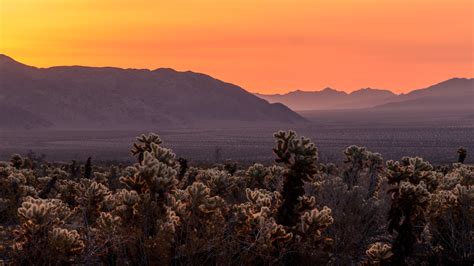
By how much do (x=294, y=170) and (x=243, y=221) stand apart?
172 centimetres

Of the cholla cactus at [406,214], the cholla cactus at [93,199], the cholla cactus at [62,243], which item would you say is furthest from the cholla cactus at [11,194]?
the cholla cactus at [406,214]

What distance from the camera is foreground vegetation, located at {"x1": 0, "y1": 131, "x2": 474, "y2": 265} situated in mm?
9516

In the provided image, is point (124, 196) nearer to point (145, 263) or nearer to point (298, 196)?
point (145, 263)

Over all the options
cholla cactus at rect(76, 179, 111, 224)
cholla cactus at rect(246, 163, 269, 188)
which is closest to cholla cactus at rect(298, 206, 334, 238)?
cholla cactus at rect(76, 179, 111, 224)

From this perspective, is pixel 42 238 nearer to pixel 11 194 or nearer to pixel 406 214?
pixel 406 214

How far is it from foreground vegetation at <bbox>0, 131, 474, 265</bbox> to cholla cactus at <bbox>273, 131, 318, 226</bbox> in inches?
0.8

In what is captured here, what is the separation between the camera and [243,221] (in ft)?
36.4

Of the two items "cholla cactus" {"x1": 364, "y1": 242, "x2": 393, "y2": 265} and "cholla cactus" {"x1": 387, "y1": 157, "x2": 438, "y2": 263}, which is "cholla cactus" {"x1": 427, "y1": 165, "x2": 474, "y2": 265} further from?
"cholla cactus" {"x1": 364, "y1": 242, "x2": 393, "y2": 265}

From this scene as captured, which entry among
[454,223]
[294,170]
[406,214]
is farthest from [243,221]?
[454,223]

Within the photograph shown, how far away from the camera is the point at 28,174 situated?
2141cm

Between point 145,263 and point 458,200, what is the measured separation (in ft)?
23.2

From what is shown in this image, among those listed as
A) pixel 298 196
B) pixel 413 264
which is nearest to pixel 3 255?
pixel 298 196

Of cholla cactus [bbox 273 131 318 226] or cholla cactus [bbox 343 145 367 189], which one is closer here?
cholla cactus [bbox 273 131 318 226]

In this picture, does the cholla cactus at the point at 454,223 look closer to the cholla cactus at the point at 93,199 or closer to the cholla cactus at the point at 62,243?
the cholla cactus at the point at 93,199
